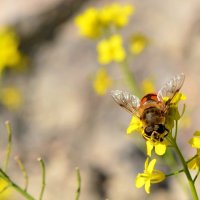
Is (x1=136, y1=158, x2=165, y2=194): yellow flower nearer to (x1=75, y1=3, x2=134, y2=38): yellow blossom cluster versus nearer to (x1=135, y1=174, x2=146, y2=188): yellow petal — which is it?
(x1=135, y1=174, x2=146, y2=188): yellow petal

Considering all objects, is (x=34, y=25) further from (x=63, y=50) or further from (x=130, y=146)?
(x=130, y=146)

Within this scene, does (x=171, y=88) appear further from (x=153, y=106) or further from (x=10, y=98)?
(x=10, y=98)

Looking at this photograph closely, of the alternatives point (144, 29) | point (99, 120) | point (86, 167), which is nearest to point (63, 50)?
point (144, 29)

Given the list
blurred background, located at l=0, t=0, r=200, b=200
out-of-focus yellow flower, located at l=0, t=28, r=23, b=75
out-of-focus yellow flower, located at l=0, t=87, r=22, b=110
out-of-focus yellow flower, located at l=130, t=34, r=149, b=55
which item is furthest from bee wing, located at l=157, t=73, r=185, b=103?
out-of-focus yellow flower, located at l=0, t=87, r=22, b=110

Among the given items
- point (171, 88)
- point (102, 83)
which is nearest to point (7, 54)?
point (102, 83)

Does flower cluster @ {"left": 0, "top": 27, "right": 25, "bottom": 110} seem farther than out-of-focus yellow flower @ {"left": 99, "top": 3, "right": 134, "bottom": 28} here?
Yes

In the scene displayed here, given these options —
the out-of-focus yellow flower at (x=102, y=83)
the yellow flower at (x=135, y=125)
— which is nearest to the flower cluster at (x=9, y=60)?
the out-of-focus yellow flower at (x=102, y=83)

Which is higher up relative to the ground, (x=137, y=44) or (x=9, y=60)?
(x=9, y=60)
